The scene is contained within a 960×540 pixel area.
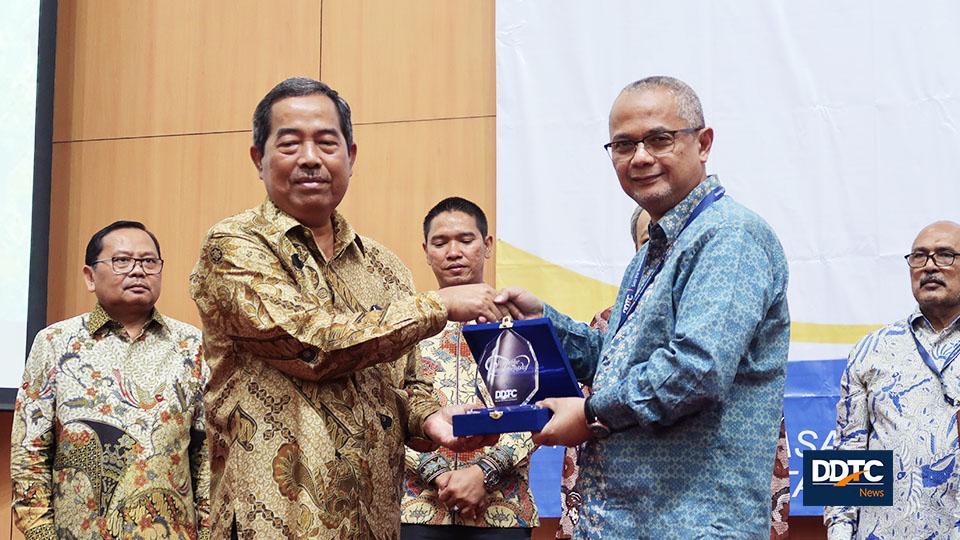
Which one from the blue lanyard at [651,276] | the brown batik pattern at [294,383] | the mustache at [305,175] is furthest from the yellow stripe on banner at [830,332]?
the mustache at [305,175]

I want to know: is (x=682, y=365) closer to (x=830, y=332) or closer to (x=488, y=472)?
(x=488, y=472)

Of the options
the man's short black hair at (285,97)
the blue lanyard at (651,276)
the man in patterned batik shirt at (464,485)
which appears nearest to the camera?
the blue lanyard at (651,276)

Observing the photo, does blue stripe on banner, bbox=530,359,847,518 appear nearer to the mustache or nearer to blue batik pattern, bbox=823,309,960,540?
blue batik pattern, bbox=823,309,960,540

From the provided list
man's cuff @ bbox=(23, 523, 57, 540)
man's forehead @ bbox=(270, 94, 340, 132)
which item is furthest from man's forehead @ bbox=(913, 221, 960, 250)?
man's cuff @ bbox=(23, 523, 57, 540)

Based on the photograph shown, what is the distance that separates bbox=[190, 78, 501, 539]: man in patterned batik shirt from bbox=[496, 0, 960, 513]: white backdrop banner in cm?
236

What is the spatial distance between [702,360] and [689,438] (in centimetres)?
17

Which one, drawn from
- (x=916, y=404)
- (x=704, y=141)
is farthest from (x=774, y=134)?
(x=704, y=141)

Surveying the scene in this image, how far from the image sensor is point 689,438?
1.90 meters

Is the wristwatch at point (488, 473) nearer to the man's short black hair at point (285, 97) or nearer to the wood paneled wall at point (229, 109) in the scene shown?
the man's short black hair at point (285, 97)

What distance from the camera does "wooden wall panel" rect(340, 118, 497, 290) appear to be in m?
4.84

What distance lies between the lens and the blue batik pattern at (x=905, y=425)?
139 inches

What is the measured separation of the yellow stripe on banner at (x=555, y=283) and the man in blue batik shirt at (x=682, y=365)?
2353mm

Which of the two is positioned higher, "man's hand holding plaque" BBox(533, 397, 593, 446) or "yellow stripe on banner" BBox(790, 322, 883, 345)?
"yellow stripe on banner" BBox(790, 322, 883, 345)

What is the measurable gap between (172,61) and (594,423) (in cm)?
412
